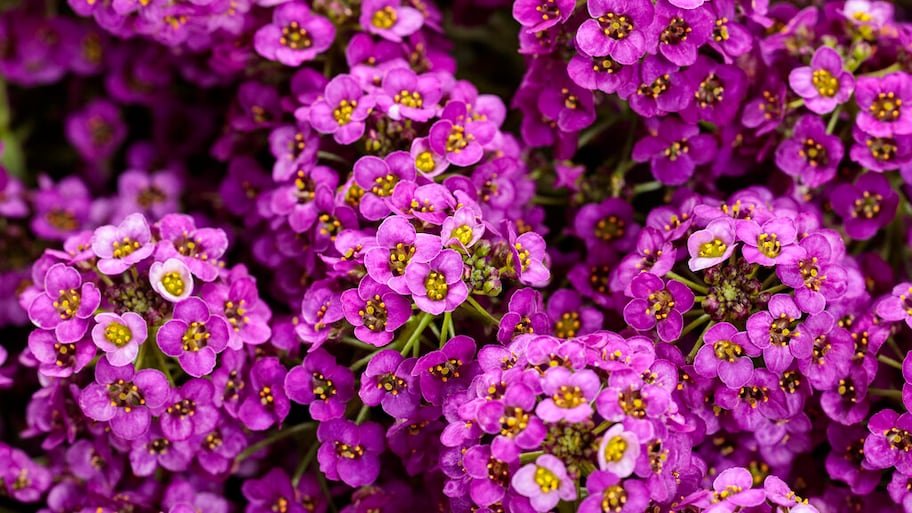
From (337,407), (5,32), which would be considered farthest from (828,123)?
(5,32)

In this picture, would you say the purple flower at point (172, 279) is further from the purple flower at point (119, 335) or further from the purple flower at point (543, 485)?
the purple flower at point (543, 485)

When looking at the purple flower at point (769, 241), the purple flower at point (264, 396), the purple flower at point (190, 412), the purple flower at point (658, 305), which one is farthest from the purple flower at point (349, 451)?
the purple flower at point (769, 241)

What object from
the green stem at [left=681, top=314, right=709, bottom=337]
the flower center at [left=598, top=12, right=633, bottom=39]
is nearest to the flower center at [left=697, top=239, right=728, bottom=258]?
the green stem at [left=681, top=314, right=709, bottom=337]

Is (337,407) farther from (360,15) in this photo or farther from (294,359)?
(360,15)

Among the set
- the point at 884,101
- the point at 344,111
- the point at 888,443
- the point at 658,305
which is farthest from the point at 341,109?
the point at 888,443

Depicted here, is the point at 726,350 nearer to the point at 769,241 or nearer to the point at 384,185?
the point at 769,241
